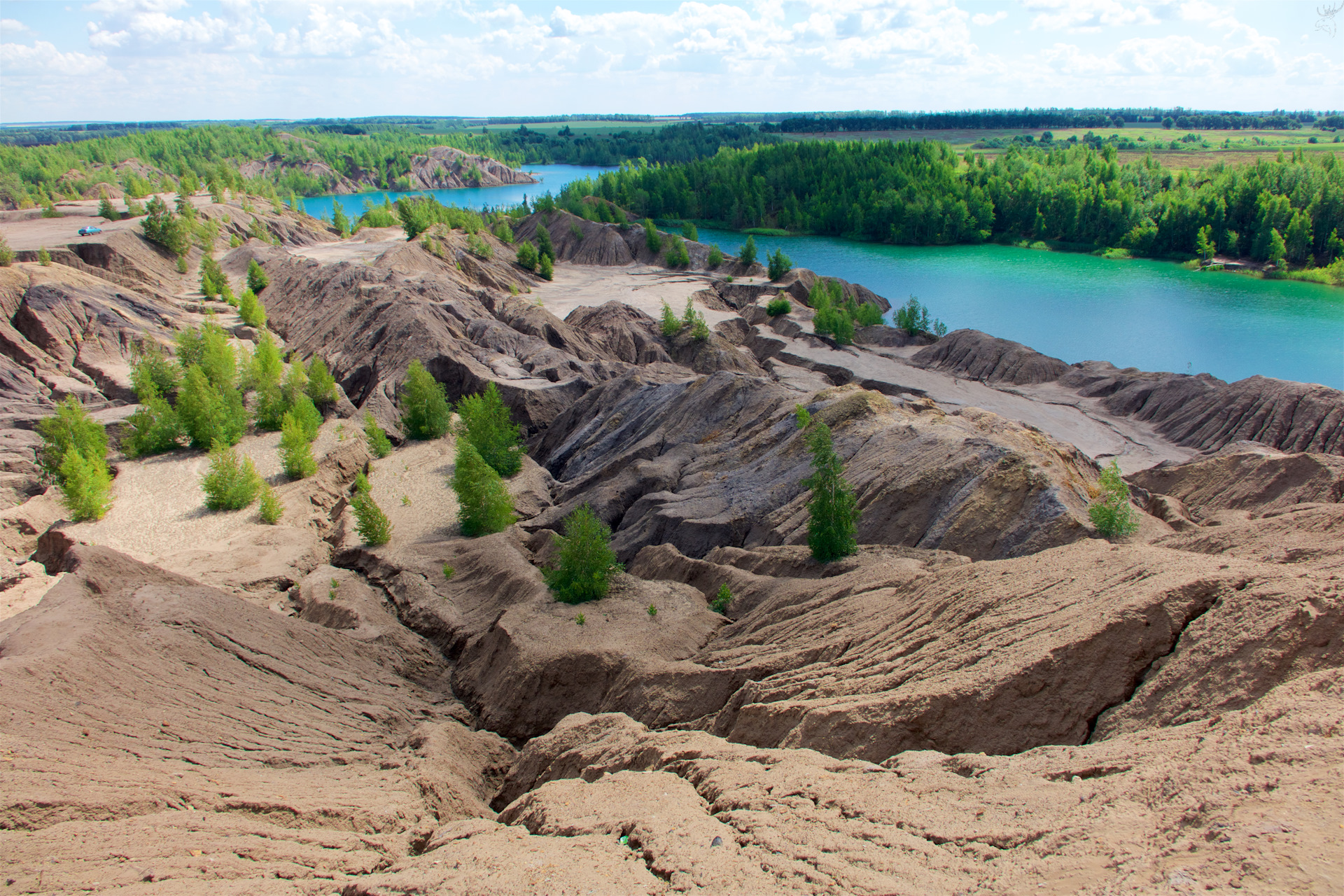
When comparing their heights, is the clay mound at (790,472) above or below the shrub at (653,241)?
below

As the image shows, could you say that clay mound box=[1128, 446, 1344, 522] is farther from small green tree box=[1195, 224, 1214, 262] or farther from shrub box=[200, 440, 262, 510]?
small green tree box=[1195, 224, 1214, 262]

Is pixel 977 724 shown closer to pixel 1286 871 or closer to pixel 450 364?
pixel 1286 871

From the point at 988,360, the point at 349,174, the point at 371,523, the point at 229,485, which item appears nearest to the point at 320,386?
the point at 229,485

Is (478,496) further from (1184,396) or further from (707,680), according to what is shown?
(1184,396)

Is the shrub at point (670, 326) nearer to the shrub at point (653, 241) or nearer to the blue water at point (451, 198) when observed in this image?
the shrub at point (653, 241)

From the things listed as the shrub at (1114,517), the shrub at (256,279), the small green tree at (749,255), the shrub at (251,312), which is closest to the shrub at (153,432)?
the shrub at (251,312)
